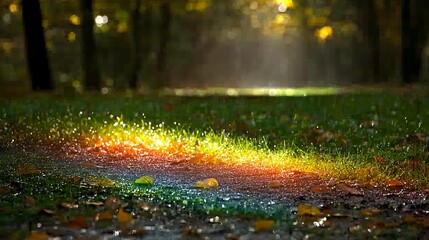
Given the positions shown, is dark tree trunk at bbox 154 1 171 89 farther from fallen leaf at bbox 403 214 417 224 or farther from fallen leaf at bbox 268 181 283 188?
fallen leaf at bbox 403 214 417 224

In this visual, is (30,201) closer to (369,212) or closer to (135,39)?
(369,212)

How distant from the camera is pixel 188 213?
217 inches

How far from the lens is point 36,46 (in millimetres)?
20641

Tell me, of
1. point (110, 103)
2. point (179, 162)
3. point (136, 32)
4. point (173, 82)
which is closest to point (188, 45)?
point (173, 82)

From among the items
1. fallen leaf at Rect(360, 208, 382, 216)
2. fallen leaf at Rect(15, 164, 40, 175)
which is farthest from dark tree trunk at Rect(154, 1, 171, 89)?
fallen leaf at Rect(360, 208, 382, 216)

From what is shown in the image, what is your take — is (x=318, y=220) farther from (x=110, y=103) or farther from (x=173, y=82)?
(x=173, y=82)

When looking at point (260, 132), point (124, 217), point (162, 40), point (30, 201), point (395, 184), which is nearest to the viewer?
point (124, 217)

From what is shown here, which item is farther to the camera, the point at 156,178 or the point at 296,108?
the point at 296,108

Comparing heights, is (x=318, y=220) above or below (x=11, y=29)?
below

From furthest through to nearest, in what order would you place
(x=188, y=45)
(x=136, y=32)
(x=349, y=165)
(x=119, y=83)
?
(x=188, y=45), (x=119, y=83), (x=136, y=32), (x=349, y=165)

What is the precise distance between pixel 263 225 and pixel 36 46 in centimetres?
1681

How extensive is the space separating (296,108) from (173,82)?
41.0 meters

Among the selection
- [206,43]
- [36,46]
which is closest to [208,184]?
[36,46]

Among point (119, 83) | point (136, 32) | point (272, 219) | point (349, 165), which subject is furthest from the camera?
point (119, 83)
